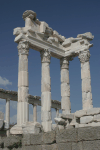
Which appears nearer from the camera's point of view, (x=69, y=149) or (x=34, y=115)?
(x=69, y=149)

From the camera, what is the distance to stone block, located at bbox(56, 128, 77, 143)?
9745mm

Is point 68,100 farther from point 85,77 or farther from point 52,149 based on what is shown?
point 52,149

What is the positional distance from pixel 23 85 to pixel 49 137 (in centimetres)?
1018

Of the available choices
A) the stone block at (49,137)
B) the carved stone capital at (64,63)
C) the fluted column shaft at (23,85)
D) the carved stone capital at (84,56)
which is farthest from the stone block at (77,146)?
the carved stone capital at (64,63)

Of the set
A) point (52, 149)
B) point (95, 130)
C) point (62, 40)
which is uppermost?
point (62, 40)

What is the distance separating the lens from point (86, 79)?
23078mm

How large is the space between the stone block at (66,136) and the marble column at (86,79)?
11878 millimetres

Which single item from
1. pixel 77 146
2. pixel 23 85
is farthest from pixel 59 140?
pixel 23 85

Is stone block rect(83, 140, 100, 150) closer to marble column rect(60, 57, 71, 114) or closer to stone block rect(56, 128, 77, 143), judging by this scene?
stone block rect(56, 128, 77, 143)

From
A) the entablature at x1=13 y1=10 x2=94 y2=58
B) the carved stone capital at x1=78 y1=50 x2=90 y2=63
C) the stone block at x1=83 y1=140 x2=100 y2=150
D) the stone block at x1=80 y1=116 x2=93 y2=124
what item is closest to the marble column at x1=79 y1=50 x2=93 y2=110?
the carved stone capital at x1=78 y1=50 x2=90 y2=63

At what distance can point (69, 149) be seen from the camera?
9898 mm

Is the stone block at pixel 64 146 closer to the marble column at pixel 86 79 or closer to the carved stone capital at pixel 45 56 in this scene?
the marble column at pixel 86 79

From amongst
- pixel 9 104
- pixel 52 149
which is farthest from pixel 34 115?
pixel 52 149

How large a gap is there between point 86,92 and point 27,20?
8923 mm
